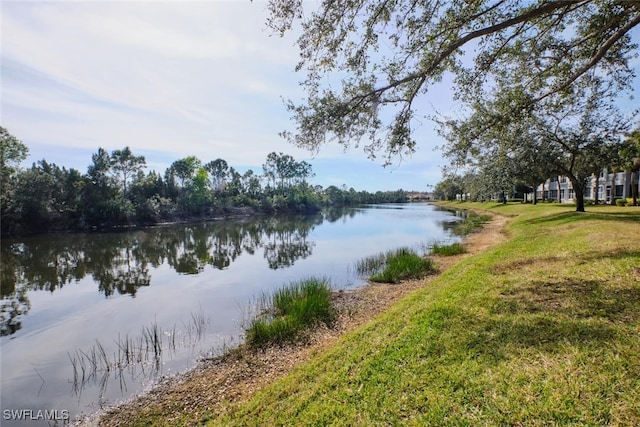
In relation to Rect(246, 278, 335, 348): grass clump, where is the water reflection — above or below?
below

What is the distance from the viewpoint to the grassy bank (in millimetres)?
2756

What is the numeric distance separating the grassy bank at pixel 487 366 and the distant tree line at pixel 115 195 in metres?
42.9

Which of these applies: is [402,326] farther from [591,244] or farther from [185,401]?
[591,244]

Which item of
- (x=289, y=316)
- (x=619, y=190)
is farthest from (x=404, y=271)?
(x=619, y=190)

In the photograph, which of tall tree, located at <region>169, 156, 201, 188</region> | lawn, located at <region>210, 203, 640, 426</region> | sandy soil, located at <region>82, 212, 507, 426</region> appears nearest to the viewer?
lawn, located at <region>210, 203, 640, 426</region>

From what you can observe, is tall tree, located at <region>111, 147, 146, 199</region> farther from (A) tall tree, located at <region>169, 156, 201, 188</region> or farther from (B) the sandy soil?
(B) the sandy soil

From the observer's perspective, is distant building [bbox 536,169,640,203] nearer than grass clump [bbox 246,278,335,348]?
No

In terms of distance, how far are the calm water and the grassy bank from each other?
2.44 m

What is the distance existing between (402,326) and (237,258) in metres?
15.2

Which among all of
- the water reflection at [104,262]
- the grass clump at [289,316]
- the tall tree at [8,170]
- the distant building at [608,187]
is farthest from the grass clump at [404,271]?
the tall tree at [8,170]

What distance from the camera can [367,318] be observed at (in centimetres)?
720

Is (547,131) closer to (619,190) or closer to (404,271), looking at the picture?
(404,271)

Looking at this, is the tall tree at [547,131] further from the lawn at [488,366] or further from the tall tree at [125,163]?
the tall tree at [125,163]

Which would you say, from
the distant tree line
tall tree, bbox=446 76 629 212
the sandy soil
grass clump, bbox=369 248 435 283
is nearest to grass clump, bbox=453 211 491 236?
tall tree, bbox=446 76 629 212
